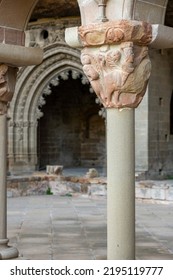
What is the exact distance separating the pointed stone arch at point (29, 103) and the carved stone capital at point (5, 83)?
38.1ft

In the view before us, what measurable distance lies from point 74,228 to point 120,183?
16.4 feet

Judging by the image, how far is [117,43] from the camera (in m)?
5.78

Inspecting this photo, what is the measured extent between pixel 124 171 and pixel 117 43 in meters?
1.21

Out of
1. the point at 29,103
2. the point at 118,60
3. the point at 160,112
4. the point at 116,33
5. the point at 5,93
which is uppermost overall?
the point at 29,103

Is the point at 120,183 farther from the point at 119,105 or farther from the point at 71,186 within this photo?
the point at 71,186

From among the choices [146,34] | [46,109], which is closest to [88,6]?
[146,34]

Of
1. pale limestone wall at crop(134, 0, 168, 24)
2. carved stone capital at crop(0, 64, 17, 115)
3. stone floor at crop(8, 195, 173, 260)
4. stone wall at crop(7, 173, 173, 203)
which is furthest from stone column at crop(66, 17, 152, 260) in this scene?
stone wall at crop(7, 173, 173, 203)

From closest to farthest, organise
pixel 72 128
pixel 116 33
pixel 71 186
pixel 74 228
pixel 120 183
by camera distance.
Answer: pixel 116 33, pixel 120 183, pixel 74 228, pixel 71 186, pixel 72 128

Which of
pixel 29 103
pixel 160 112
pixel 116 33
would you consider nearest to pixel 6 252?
pixel 116 33

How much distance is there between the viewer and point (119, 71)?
227 inches

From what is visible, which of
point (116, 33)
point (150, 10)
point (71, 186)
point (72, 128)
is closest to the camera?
point (116, 33)

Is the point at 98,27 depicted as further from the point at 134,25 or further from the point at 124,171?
the point at 124,171

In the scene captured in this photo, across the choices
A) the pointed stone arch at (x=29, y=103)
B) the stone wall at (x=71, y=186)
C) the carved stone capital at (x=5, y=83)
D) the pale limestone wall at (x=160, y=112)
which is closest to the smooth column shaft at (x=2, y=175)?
the carved stone capital at (x=5, y=83)

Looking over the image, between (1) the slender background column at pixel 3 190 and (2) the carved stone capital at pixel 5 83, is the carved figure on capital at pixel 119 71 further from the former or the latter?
(1) the slender background column at pixel 3 190
